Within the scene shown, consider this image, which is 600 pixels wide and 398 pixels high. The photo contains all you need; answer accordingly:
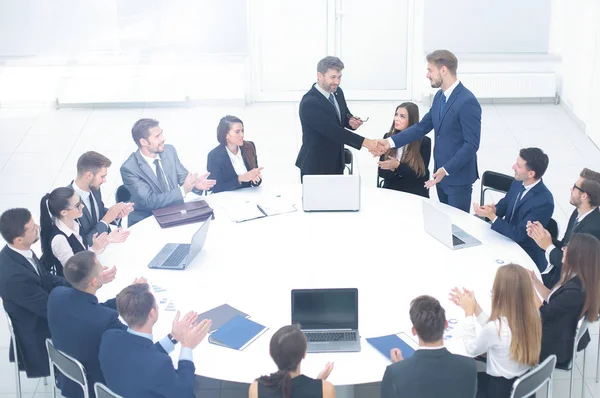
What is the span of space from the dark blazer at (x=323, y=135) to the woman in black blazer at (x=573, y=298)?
2.69 metres

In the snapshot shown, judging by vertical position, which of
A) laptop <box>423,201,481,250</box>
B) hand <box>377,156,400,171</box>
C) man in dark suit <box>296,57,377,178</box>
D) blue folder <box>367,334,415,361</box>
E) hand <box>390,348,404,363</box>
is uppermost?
man in dark suit <box>296,57,377,178</box>

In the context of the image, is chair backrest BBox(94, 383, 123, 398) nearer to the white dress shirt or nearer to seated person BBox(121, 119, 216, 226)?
the white dress shirt

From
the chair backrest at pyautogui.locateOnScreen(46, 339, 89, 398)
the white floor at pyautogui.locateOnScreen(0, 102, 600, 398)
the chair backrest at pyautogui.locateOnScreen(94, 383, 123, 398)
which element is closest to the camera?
the chair backrest at pyautogui.locateOnScreen(94, 383, 123, 398)

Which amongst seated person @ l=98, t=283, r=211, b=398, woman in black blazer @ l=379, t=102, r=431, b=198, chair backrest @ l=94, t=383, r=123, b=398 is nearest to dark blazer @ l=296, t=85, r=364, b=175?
woman in black blazer @ l=379, t=102, r=431, b=198

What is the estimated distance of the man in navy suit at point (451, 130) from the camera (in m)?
6.30

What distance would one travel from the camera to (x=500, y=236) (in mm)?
5574

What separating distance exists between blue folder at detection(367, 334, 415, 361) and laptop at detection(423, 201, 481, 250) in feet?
3.85

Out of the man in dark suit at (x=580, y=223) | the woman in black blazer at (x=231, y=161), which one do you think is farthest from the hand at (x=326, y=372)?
the woman in black blazer at (x=231, y=161)

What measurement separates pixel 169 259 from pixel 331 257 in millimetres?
1010

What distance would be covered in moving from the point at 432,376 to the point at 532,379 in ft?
2.10

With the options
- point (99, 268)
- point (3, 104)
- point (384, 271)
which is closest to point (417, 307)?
point (384, 271)

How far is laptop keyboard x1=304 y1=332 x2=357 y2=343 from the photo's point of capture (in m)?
4.34

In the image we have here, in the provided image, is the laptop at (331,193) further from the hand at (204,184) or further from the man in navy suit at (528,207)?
the man in navy suit at (528,207)

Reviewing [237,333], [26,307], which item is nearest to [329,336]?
[237,333]
